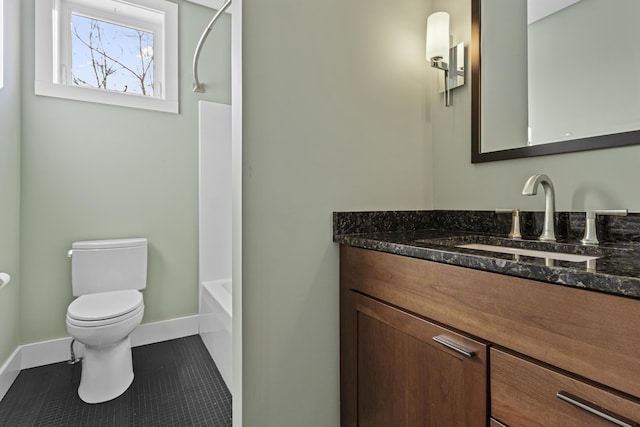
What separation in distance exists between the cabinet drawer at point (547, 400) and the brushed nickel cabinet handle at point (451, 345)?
0.05m

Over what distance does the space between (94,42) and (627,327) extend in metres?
3.12

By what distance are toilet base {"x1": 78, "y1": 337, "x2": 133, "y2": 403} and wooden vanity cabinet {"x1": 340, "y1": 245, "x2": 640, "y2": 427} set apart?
1.29 metres

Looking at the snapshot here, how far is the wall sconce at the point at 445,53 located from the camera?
51.3 inches

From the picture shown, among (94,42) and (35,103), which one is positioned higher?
(94,42)

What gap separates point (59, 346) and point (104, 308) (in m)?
0.67

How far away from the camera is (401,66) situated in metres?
1.40

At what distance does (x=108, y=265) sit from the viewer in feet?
6.66

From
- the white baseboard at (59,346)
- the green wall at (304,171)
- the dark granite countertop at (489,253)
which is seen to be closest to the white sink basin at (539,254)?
the dark granite countertop at (489,253)

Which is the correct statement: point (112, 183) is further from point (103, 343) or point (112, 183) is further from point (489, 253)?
point (489, 253)

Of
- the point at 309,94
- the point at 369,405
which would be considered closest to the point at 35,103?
the point at 309,94

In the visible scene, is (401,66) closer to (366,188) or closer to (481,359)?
(366,188)

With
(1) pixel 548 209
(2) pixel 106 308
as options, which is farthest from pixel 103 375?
(1) pixel 548 209

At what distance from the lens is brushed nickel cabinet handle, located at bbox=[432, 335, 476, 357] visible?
2.42 feet

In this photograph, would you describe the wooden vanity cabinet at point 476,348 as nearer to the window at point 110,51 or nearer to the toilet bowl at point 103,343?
the toilet bowl at point 103,343
